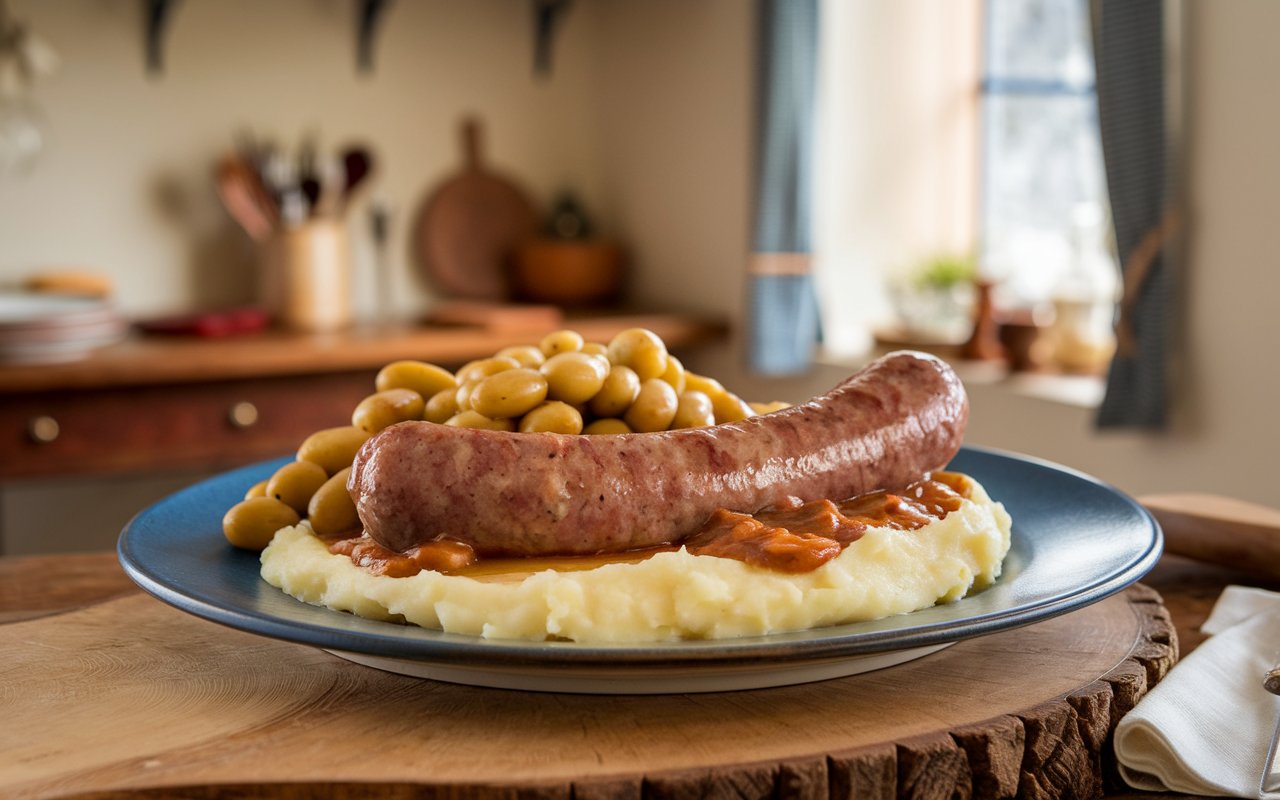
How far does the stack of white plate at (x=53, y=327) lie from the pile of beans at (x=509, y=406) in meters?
2.06

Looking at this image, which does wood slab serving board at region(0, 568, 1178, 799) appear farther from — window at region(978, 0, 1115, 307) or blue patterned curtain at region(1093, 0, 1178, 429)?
window at region(978, 0, 1115, 307)

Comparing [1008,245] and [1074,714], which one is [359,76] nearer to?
[1008,245]

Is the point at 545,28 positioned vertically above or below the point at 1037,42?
above

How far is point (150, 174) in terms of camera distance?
4262 mm

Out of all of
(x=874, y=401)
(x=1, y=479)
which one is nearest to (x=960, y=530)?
(x=874, y=401)

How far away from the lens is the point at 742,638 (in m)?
1.17

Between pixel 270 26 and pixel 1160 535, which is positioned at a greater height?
pixel 270 26

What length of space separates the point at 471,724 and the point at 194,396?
2.73 meters

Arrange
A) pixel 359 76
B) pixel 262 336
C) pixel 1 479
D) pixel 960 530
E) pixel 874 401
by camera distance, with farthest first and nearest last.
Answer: pixel 359 76
pixel 262 336
pixel 1 479
pixel 874 401
pixel 960 530

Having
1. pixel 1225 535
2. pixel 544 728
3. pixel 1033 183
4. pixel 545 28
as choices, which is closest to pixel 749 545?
pixel 544 728

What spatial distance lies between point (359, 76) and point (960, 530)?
3670mm

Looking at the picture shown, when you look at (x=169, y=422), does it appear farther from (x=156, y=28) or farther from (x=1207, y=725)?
(x=1207, y=725)

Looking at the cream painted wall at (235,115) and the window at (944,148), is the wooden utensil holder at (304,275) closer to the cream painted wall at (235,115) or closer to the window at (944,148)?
→ the cream painted wall at (235,115)

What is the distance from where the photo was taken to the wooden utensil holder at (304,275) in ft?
13.7
